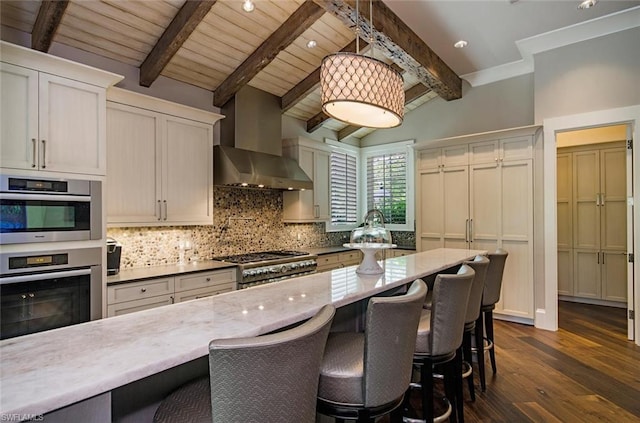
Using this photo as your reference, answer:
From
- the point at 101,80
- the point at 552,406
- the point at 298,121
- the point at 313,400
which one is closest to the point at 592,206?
the point at 552,406

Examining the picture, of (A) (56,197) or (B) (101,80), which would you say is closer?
(A) (56,197)

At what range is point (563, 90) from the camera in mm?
4168

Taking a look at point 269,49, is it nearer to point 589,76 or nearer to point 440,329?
point 440,329

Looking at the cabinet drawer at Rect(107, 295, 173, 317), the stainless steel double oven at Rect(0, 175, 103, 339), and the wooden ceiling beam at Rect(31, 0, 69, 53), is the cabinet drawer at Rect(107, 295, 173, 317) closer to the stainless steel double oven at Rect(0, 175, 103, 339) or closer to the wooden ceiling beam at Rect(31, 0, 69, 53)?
the stainless steel double oven at Rect(0, 175, 103, 339)

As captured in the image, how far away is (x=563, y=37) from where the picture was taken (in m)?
4.04

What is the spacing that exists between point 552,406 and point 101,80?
14.2ft

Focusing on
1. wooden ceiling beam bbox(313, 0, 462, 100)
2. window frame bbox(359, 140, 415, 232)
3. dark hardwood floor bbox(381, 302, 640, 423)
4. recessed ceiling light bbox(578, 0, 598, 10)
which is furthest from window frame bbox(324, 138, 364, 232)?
recessed ceiling light bbox(578, 0, 598, 10)

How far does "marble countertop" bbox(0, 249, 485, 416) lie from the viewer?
32.4 inches

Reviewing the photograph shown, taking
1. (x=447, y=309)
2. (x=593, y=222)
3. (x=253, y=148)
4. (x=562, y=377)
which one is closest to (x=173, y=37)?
(x=253, y=148)

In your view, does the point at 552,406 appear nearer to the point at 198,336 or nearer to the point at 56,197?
the point at 198,336

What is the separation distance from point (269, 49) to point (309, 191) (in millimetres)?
2103

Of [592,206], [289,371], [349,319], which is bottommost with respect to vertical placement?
[349,319]

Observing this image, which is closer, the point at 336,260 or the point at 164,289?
the point at 164,289

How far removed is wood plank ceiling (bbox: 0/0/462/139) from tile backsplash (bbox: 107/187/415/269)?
1.32 meters
